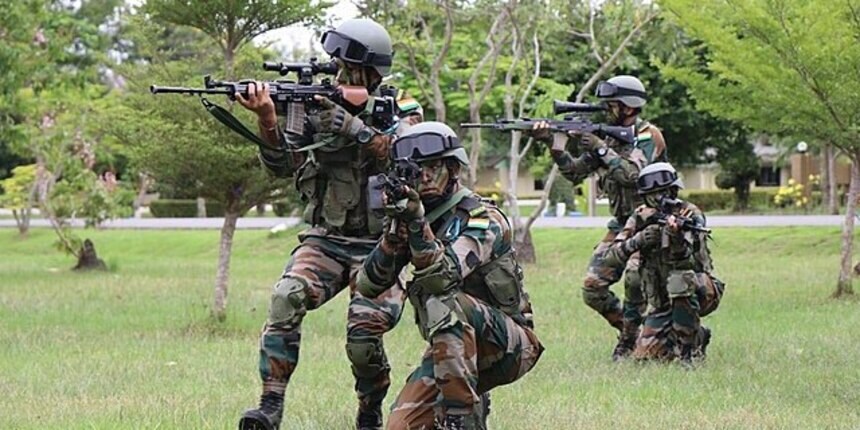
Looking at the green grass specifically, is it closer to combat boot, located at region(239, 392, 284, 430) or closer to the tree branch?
combat boot, located at region(239, 392, 284, 430)

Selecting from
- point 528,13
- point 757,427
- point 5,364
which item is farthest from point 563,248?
point 757,427

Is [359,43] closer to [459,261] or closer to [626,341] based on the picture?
[459,261]

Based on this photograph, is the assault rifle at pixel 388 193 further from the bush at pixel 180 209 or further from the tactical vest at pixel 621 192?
the bush at pixel 180 209

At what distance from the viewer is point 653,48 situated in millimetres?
22703

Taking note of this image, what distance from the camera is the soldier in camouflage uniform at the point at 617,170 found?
9.57 m

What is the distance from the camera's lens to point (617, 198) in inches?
385

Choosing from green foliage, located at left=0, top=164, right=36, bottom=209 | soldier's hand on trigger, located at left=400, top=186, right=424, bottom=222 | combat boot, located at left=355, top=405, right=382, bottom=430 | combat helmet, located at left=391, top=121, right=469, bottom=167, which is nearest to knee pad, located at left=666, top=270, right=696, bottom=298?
combat boot, located at left=355, top=405, right=382, bottom=430

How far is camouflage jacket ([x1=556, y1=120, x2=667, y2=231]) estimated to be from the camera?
31.3ft

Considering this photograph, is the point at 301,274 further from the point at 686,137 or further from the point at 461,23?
the point at 686,137

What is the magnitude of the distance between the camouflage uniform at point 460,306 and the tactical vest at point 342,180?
0.95 meters

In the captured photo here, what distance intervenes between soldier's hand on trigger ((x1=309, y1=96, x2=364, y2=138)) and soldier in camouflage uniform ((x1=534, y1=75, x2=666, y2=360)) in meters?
3.39

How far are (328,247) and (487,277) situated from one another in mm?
1261

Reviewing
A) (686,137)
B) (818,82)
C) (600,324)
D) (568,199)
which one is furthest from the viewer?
(568,199)

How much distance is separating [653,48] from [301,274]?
17.1m
